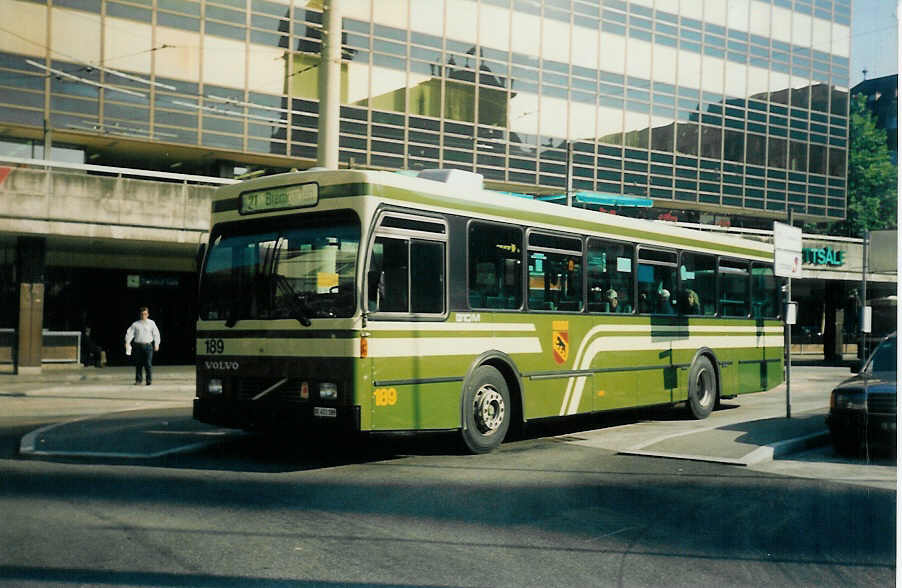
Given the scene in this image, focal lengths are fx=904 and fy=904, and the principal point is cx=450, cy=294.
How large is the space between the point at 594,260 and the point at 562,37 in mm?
22662

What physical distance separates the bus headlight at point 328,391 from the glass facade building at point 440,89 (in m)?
18.5

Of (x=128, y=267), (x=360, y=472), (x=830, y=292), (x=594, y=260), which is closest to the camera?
(x=360, y=472)

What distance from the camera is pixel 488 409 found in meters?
10.3

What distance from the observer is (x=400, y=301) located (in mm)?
9305

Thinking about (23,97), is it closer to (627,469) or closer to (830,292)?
(627,469)

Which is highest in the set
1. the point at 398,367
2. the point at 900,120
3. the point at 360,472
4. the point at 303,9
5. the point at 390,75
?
the point at 303,9

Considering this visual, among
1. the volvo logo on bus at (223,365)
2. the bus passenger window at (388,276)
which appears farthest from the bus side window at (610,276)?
the volvo logo on bus at (223,365)

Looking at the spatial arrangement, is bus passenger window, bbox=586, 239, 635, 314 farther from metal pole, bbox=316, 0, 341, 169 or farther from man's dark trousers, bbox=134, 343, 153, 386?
man's dark trousers, bbox=134, 343, 153, 386

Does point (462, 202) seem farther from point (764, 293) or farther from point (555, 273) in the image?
point (764, 293)

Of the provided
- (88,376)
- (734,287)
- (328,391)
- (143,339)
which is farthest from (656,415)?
(88,376)

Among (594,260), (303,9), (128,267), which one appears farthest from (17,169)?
(594,260)

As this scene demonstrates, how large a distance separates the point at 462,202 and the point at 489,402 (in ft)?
7.52

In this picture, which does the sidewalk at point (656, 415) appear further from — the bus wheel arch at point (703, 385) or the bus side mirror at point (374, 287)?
the bus side mirror at point (374, 287)

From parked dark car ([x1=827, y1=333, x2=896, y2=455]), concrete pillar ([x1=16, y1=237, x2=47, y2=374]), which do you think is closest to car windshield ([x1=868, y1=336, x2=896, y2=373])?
parked dark car ([x1=827, y1=333, x2=896, y2=455])
